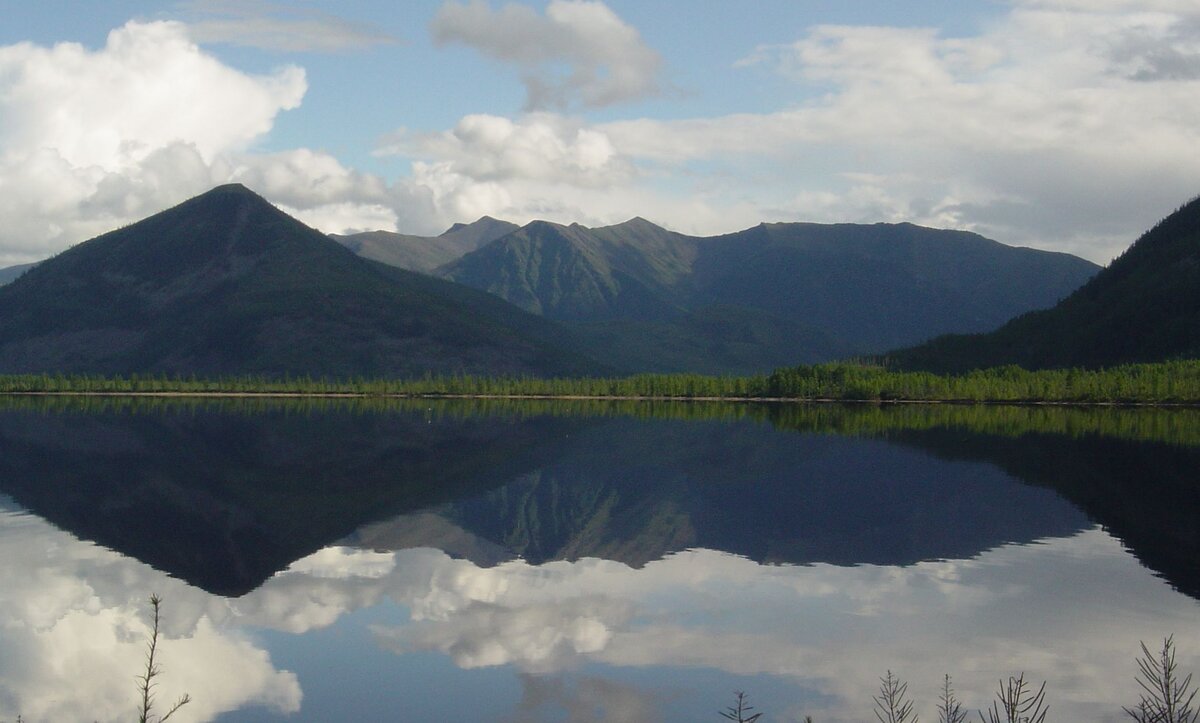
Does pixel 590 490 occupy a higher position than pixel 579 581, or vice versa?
pixel 590 490

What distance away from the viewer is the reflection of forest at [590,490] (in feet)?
194

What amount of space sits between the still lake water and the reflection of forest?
423 mm

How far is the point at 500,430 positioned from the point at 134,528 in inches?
3316

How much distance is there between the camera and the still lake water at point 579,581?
33969 mm

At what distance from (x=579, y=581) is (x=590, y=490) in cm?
3044

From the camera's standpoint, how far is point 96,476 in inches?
3376

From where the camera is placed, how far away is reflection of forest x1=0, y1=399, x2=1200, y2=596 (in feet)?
194

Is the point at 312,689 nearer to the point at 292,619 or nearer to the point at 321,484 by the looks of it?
the point at 292,619

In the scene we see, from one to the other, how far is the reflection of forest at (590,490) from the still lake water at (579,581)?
42 centimetres

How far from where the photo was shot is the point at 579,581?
164 ft

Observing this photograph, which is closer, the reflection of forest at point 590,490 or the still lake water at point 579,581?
the still lake water at point 579,581

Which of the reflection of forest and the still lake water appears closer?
the still lake water

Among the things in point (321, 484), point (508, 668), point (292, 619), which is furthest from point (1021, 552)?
point (321, 484)

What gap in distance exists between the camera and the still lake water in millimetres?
33969
